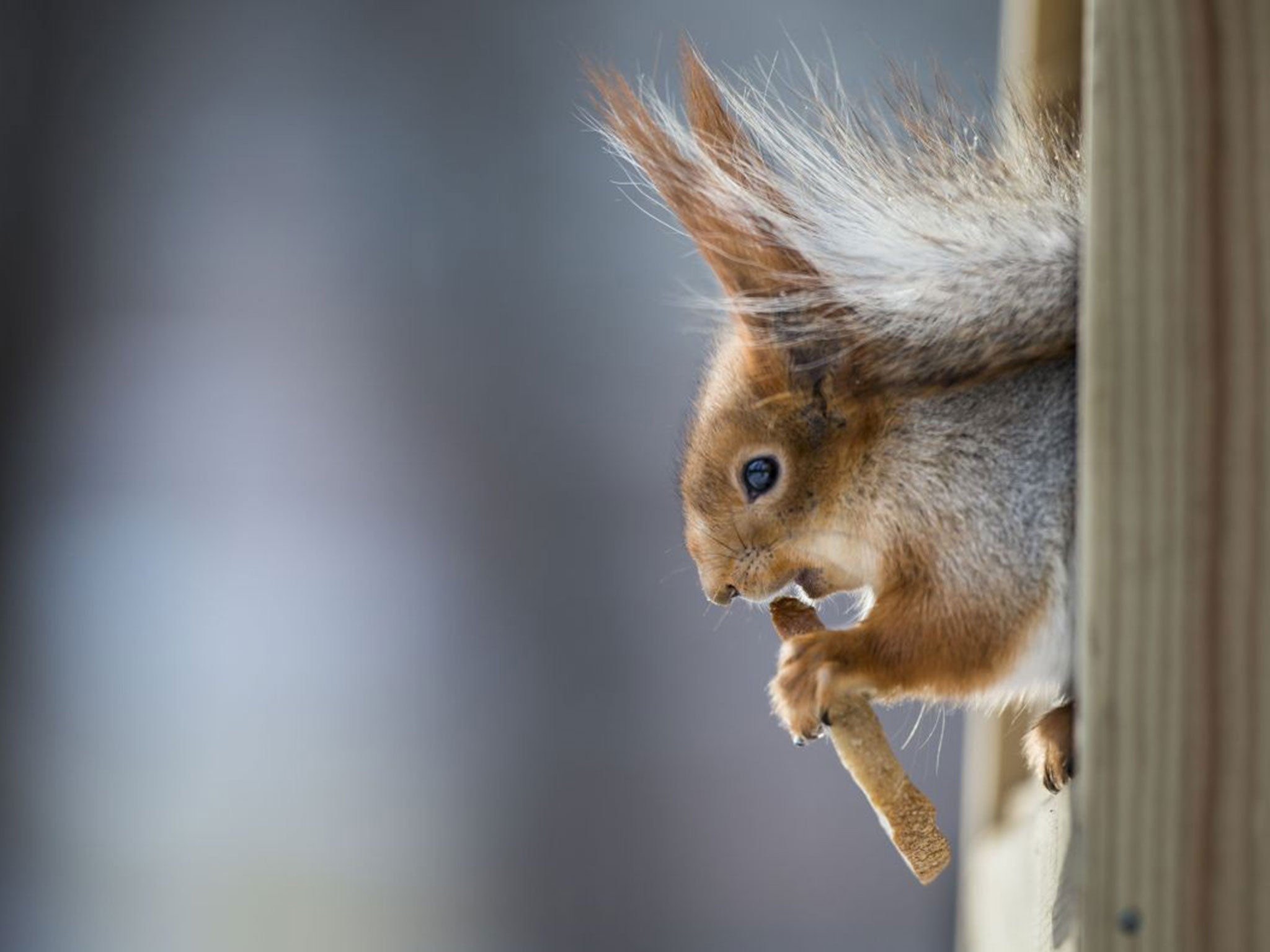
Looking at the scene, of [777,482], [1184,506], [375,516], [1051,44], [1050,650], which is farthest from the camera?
[375,516]

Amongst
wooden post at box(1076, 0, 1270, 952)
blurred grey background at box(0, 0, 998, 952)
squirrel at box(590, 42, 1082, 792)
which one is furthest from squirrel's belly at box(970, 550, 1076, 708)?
blurred grey background at box(0, 0, 998, 952)

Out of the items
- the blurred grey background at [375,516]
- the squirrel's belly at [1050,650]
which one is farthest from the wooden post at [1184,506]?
the blurred grey background at [375,516]

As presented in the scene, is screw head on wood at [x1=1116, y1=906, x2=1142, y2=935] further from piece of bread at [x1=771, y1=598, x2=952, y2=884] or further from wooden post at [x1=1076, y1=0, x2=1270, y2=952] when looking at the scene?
piece of bread at [x1=771, y1=598, x2=952, y2=884]

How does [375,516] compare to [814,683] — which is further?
[375,516]

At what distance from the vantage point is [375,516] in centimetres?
252

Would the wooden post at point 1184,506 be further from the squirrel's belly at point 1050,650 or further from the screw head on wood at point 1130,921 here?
the squirrel's belly at point 1050,650

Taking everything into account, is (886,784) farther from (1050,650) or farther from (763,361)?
(763,361)

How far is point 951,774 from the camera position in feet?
7.95

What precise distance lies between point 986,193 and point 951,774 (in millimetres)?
1836

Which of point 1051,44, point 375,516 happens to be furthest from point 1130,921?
point 375,516

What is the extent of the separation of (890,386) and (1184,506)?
217 millimetres

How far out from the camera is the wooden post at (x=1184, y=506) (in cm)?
54

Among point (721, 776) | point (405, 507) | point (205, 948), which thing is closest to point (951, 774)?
point (721, 776)

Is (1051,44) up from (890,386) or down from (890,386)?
up
